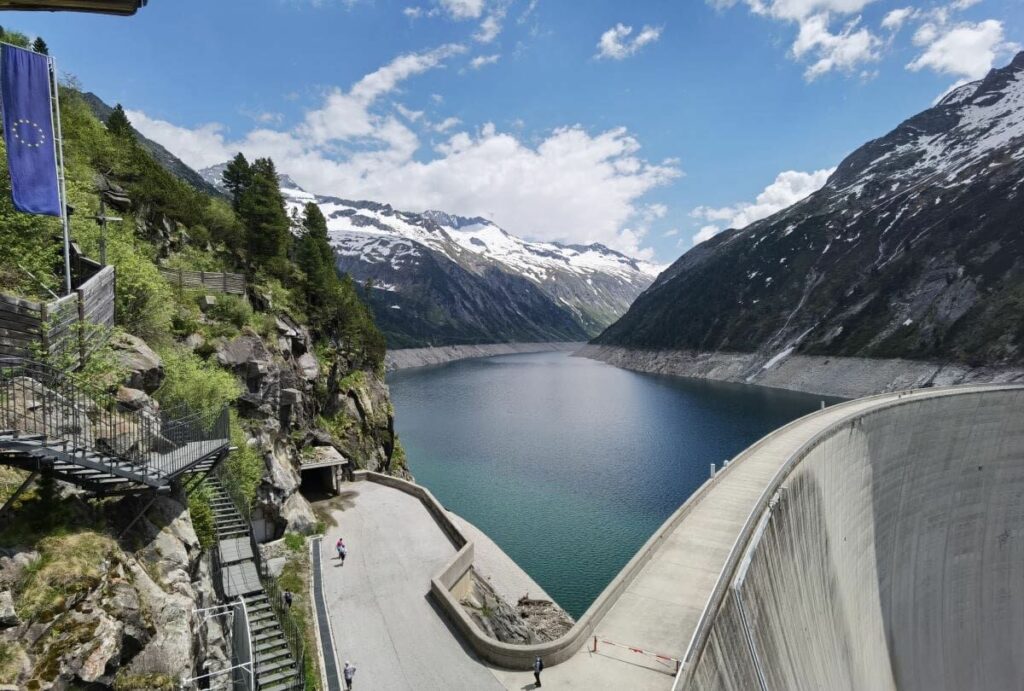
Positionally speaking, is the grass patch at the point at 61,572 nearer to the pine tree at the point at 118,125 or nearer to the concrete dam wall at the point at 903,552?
the concrete dam wall at the point at 903,552

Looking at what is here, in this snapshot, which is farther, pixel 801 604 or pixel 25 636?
pixel 801 604

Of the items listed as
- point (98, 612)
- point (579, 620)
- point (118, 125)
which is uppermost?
point (118, 125)

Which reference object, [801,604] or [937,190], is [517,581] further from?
[937,190]

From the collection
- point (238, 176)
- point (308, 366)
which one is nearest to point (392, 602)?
point (308, 366)

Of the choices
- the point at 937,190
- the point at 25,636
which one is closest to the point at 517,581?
the point at 25,636

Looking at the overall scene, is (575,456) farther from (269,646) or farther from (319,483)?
(269,646)

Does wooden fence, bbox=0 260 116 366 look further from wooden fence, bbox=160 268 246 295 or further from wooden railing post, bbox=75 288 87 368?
wooden fence, bbox=160 268 246 295

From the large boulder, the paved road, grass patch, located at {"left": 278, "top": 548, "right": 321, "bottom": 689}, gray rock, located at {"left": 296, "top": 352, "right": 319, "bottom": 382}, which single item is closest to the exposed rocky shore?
the paved road
